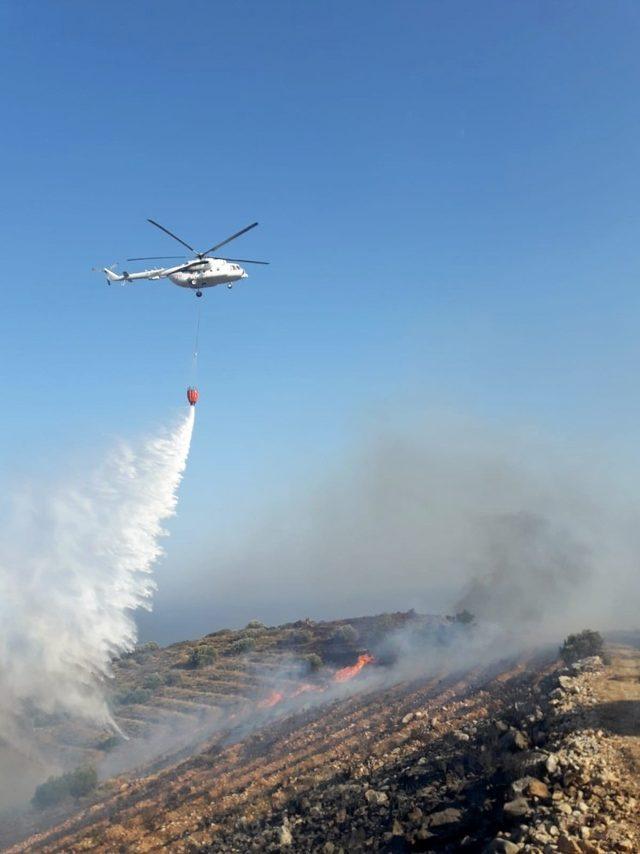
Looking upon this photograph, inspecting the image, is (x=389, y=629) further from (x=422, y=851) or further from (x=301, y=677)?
(x=422, y=851)

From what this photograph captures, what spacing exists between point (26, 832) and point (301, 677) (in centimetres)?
2408

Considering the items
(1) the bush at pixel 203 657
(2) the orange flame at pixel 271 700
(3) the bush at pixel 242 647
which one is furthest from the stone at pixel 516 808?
(3) the bush at pixel 242 647

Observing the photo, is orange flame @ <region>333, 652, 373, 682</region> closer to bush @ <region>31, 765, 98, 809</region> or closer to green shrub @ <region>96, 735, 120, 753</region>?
green shrub @ <region>96, 735, 120, 753</region>

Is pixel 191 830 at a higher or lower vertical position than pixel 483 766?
lower

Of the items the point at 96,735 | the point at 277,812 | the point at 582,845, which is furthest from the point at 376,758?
the point at 96,735

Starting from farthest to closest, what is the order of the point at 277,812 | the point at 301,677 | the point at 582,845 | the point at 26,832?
the point at 301,677
the point at 26,832
the point at 277,812
the point at 582,845

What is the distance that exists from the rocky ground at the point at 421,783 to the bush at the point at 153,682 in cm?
2087

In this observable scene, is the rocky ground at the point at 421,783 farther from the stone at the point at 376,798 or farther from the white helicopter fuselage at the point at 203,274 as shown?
the white helicopter fuselage at the point at 203,274

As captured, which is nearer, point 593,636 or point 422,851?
point 422,851

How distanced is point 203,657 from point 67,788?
2565 cm

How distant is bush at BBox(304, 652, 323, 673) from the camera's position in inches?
2011

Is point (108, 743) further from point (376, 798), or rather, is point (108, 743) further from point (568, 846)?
point (568, 846)

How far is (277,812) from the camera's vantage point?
64.7 ft

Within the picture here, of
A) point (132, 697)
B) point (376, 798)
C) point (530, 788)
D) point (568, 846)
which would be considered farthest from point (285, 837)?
point (132, 697)
